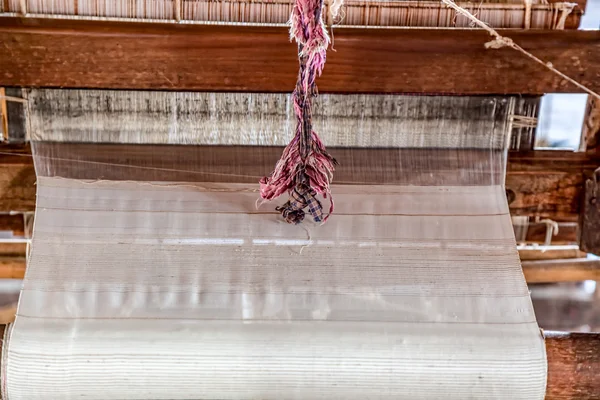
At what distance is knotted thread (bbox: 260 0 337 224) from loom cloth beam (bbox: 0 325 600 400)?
0.58 metres

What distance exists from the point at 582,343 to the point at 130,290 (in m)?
1.00

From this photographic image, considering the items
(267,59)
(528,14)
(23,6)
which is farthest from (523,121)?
(23,6)

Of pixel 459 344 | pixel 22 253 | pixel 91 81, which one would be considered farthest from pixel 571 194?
pixel 22 253

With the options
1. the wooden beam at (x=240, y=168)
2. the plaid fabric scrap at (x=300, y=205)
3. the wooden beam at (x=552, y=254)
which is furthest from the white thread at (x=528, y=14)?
the wooden beam at (x=552, y=254)

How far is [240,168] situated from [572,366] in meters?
0.89

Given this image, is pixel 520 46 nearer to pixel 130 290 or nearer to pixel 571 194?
pixel 571 194

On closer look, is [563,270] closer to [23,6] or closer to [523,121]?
[523,121]

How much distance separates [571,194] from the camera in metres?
Result: 1.54

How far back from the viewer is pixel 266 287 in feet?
4.27

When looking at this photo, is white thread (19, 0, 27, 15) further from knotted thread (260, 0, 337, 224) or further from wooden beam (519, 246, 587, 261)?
wooden beam (519, 246, 587, 261)

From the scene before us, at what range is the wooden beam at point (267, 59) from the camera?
1376mm

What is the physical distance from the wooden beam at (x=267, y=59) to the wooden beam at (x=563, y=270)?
956mm

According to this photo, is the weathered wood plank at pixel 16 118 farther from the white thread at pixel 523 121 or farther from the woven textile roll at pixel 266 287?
the white thread at pixel 523 121

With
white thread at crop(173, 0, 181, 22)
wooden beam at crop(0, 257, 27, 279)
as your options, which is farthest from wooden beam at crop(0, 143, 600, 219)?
wooden beam at crop(0, 257, 27, 279)
